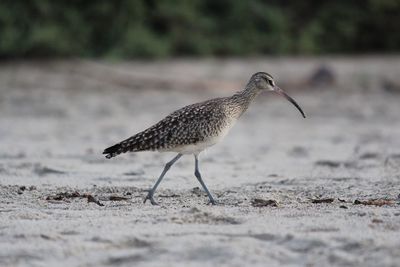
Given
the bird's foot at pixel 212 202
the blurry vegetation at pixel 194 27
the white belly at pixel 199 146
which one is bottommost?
the bird's foot at pixel 212 202

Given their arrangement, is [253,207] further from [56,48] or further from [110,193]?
[56,48]

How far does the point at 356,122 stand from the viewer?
16.9 metres

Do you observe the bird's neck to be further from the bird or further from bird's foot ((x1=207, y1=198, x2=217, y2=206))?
bird's foot ((x1=207, y1=198, x2=217, y2=206))

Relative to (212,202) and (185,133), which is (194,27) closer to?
(185,133)

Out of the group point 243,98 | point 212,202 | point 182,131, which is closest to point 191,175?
point 243,98

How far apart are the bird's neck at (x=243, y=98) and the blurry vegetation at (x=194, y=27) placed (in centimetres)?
1210

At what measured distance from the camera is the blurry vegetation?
21.7 m

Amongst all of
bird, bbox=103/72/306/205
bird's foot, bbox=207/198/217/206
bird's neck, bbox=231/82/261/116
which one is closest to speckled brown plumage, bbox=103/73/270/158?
bird, bbox=103/72/306/205

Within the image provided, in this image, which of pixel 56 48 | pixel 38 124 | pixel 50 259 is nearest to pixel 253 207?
pixel 50 259

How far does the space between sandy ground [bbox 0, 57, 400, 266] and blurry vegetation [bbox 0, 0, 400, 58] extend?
77cm

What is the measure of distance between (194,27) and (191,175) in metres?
14.2

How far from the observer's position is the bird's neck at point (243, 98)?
9391 mm

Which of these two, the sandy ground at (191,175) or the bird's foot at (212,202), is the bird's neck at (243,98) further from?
the bird's foot at (212,202)

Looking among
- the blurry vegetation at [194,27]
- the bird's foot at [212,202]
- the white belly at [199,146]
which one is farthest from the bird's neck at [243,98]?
the blurry vegetation at [194,27]
